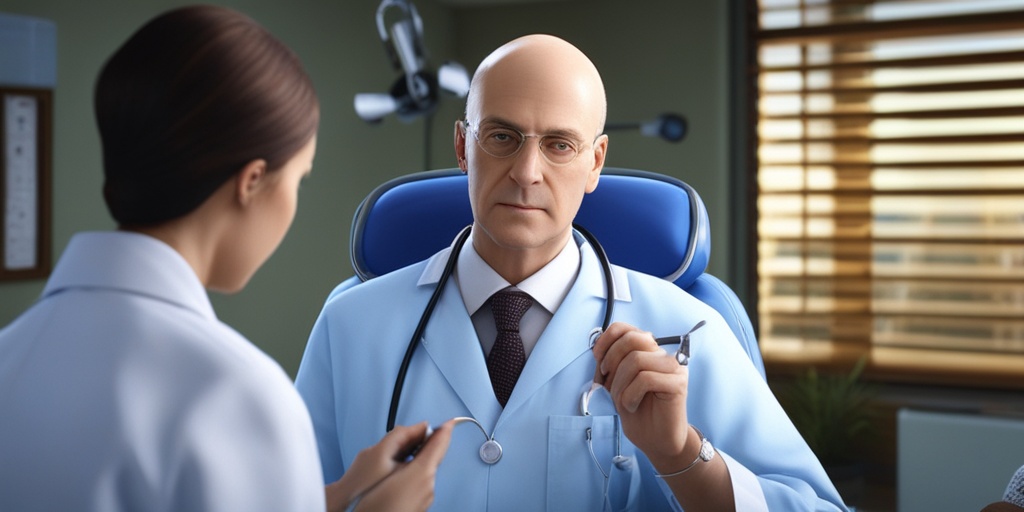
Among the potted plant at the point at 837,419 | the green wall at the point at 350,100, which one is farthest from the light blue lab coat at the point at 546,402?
the potted plant at the point at 837,419

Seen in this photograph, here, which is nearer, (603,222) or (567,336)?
(567,336)

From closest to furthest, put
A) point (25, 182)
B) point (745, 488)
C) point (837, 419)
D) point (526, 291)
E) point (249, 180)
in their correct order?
point (249, 180)
point (745, 488)
point (526, 291)
point (25, 182)
point (837, 419)

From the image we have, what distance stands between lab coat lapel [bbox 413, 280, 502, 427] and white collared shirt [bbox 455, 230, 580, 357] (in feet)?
0.09

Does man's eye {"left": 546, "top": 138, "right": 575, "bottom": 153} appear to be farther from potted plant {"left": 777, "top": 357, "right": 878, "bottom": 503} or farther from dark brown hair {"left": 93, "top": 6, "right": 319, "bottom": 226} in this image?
potted plant {"left": 777, "top": 357, "right": 878, "bottom": 503}

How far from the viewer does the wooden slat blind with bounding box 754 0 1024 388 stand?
379cm

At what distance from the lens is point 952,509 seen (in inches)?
126

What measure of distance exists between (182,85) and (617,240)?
1062mm

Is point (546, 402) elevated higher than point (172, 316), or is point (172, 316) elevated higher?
point (172, 316)

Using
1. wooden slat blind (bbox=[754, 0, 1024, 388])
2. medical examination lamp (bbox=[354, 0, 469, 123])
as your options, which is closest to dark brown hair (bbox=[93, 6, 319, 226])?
medical examination lamp (bbox=[354, 0, 469, 123])

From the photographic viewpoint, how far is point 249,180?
2.22 feet

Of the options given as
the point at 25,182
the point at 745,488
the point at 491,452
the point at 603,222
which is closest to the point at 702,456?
the point at 745,488

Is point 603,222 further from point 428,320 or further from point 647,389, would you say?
point 647,389

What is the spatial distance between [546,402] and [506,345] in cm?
11

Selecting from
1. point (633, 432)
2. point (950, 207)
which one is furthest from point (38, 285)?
point (950, 207)
